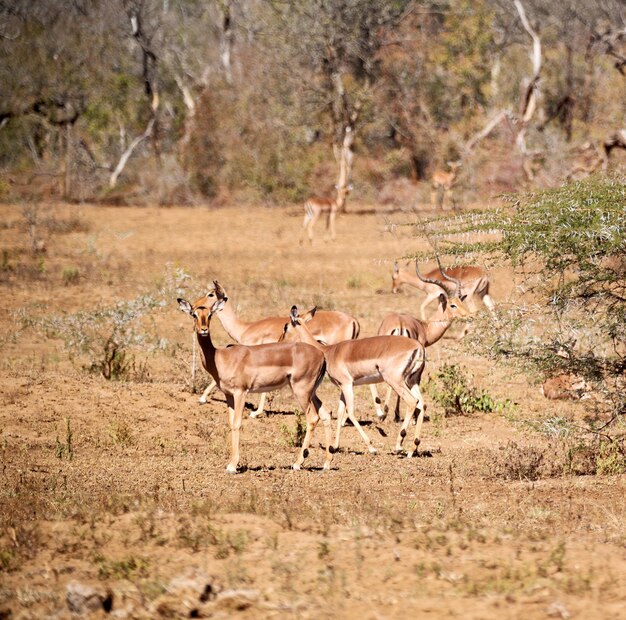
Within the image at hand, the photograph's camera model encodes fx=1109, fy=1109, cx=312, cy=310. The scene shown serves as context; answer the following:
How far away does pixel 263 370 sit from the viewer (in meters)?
10.1

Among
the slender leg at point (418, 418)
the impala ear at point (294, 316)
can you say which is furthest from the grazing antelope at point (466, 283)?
the slender leg at point (418, 418)

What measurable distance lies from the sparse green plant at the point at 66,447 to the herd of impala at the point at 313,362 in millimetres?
1511

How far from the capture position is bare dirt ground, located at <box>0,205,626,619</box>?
6.11m

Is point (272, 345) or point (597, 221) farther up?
point (597, 221)

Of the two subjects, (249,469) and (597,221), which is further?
(249,469)

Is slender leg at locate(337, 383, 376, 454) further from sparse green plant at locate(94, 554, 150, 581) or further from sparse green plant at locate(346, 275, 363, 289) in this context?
sparse green plant at locate(346, 275, 363, 289)

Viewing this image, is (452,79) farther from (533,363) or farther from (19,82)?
(533,363)

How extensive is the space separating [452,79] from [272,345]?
31035 millimetres

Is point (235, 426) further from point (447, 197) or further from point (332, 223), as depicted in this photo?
point (447, 197)

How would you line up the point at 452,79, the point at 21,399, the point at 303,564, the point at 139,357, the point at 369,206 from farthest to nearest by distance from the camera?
1. the point at 452,79
2. the point at 369,206
3. the point at 139,357
4. the point at 21,399
5. the point at 303,564

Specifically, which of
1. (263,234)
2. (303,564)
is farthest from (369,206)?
(303,564)

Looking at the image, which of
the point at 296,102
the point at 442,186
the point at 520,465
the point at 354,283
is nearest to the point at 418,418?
the point at 520,465

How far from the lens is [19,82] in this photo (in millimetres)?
36938

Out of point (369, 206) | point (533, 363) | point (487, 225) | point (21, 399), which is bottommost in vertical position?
point (369, 206)
